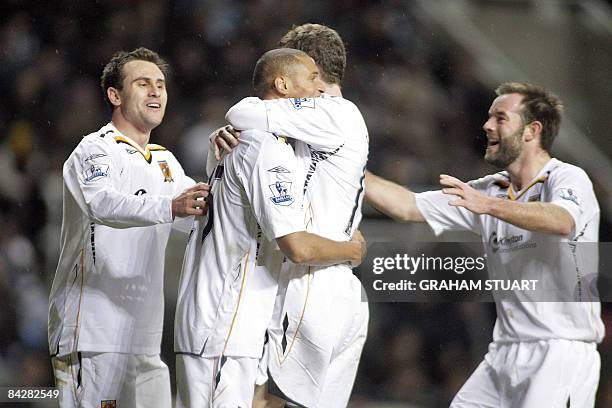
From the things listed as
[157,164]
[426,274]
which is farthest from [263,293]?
[426,274]

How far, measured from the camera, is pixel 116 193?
13.9 ft

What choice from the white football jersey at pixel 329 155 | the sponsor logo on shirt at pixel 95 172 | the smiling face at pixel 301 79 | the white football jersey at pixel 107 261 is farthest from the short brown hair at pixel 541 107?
the sponsor logo on shirt at pixel 95 172

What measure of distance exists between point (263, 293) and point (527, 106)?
212 centimetres

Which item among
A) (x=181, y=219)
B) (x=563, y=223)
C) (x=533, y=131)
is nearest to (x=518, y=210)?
(x=563, y=223)

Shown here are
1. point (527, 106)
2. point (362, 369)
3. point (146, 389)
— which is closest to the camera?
point (146, 389)

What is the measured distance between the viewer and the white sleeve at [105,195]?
4.13 meters

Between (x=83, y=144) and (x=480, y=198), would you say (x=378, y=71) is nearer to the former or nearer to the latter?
(x=480, y=198)

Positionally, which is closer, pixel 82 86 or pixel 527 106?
pixel 527 106

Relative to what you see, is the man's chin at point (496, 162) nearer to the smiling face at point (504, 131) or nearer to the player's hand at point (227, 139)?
the smiling face at point (504, 131)

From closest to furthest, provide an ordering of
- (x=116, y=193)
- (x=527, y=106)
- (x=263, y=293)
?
(x=263, y=293) → (x=116, y=193) → (x=527, y=106)

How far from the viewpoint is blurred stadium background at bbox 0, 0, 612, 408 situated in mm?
5512

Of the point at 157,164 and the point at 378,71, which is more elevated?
the point at 378,71

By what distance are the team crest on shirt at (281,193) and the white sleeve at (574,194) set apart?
1.51m

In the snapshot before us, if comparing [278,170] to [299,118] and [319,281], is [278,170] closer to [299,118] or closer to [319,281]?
[299,118]
